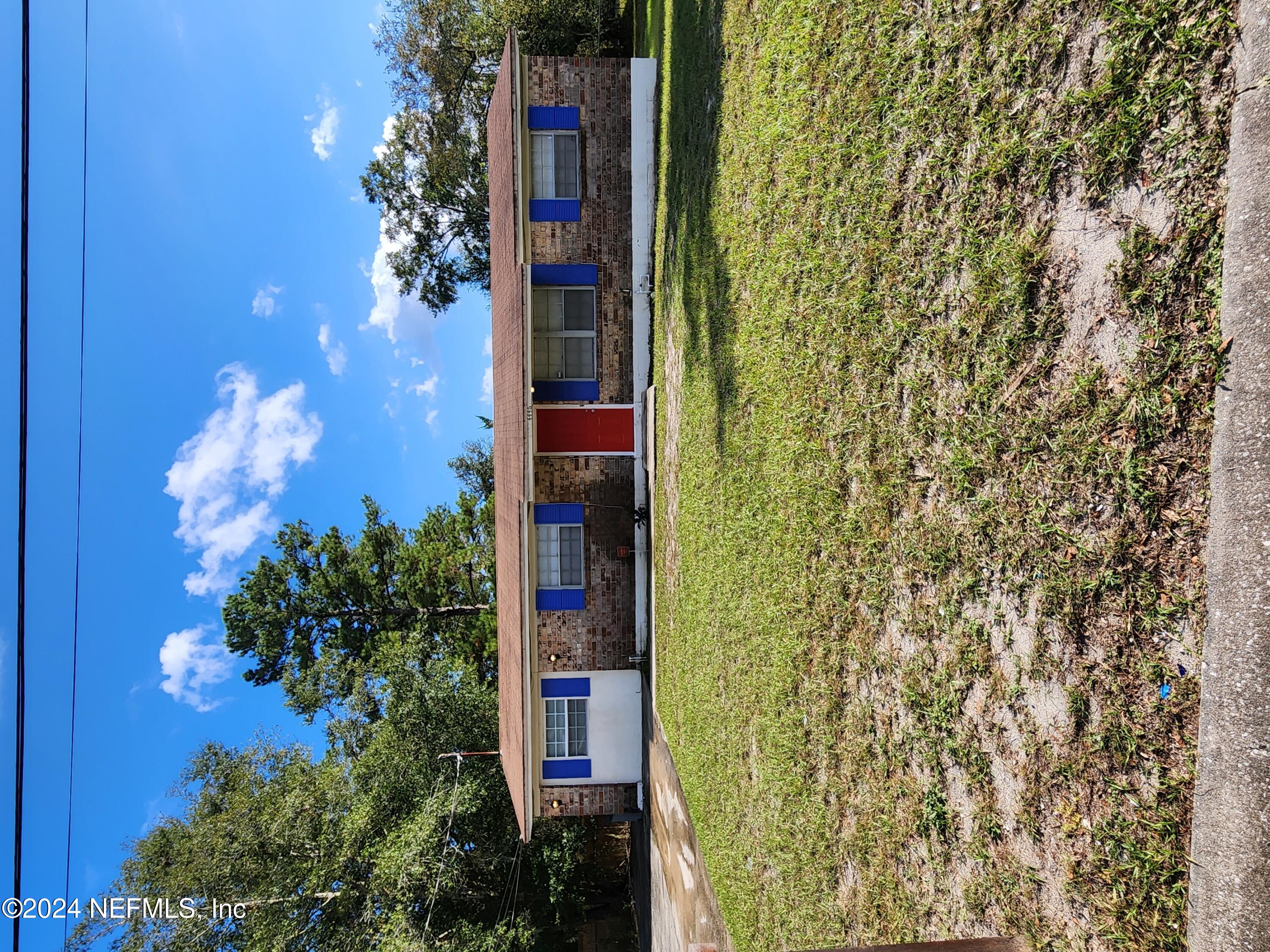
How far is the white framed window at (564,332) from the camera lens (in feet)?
42.1

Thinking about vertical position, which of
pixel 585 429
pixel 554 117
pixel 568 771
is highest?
pixel 554 117

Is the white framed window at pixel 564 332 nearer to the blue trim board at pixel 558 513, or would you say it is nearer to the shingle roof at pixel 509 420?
the shingle roof at pixel 509 420

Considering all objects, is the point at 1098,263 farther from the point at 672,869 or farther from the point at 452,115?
the point at 452,115

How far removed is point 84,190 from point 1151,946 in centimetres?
1267

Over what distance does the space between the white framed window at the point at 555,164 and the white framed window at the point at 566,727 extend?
9.50 metres

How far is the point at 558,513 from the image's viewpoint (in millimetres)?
12594

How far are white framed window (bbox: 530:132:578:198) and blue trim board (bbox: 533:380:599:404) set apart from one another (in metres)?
3.52

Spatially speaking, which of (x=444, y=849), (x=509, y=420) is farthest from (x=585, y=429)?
(x=444, y=849)

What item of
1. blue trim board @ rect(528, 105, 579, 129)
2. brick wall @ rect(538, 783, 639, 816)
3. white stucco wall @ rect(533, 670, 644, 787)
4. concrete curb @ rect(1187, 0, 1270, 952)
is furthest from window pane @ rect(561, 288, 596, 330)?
concrete curb @ rect(1187, 0, 1270, 952)

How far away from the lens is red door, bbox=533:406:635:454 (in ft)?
41.1

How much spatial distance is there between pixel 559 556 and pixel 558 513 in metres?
0.82

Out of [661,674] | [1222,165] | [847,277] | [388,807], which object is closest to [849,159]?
[847,277]

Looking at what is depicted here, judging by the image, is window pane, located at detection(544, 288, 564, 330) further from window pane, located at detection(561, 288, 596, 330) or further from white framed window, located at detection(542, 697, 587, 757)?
white framed window, located at detection(542, 697, 587, 757)

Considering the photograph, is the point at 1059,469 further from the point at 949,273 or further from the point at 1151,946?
the point at 1151,946
